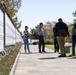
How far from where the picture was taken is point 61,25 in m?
19.5

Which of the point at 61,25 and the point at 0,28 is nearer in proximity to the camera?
the point at 0,28

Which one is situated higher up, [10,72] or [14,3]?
[14,3]

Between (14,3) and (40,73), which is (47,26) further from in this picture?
(40,73)

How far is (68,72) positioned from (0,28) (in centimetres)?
512

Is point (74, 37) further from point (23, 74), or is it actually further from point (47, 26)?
point (47, 26)

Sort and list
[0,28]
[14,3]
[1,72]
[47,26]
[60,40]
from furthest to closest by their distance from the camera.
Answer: [47,26], [14,3], [60,40], [0,28], [1,72]

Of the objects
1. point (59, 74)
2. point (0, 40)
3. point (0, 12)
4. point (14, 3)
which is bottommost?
point (59, 74)

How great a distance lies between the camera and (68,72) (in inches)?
452

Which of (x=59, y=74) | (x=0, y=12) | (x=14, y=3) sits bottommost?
(x=59, y=74)

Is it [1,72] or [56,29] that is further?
[56,29]

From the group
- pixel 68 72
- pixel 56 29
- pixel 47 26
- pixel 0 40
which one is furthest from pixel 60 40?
pixel 47 26

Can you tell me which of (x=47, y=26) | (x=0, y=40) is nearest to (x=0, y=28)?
(x=0, y=40)

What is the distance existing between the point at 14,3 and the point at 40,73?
212 ft

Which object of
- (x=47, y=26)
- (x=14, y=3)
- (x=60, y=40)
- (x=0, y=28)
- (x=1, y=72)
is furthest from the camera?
(x=47, y=26)
